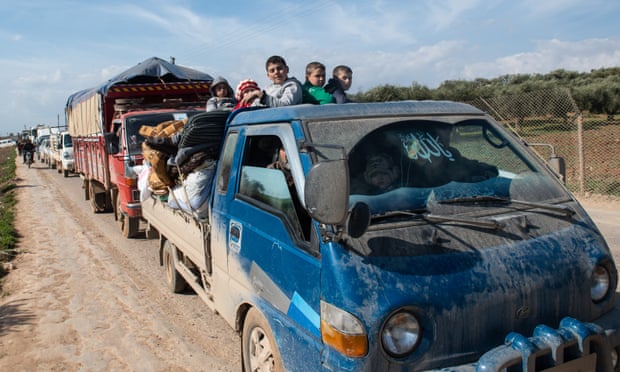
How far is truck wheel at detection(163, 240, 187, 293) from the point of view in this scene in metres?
6.27

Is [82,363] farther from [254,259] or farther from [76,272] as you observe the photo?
[76,272]

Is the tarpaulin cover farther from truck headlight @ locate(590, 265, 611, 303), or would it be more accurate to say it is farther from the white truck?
the white truck

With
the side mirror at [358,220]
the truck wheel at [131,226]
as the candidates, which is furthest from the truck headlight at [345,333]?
the truck wheel at [131,226]

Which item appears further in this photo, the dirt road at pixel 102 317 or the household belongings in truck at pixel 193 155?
the dirt road at pixel 102 317

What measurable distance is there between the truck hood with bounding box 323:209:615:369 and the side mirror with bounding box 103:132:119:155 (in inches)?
305

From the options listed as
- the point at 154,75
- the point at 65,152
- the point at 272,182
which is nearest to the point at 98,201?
the point at 154,75

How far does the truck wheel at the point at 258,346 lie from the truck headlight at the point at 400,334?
791mm

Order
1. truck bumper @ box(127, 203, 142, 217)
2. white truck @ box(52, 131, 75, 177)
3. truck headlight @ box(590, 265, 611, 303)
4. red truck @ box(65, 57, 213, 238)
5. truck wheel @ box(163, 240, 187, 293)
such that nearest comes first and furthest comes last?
1. truck headlight @ box(590, 265, 611, 303)
2. truck wheel @ box(163, 240, 187, 293)
3. truck bumper @ box(127, 203, 142, 217)
4. red truck @ box(65, 57, 213, 238)
5. white truck @ box(52, 131, 75, 177)

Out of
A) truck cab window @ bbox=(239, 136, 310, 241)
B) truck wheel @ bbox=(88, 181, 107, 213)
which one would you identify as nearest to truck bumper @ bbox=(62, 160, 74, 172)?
truck wheel @ bbox=(88, 181, 107, 213)

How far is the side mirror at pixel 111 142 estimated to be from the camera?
943cm

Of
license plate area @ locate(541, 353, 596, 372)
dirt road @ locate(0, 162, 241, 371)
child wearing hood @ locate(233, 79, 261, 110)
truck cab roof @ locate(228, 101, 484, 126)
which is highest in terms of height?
child wearing hood @ locate(233, 79, 261, 110)

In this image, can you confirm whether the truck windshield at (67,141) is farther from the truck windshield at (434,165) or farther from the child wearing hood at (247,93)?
the truck windshield at (434,165)

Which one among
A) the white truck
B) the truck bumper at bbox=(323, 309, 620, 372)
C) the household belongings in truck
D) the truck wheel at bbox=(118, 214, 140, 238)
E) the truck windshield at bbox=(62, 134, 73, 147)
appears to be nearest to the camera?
the truck bumper at bbox=(323, 309, 620, 372)

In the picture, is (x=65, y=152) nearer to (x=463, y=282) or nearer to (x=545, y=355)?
(x=463, y=282)
